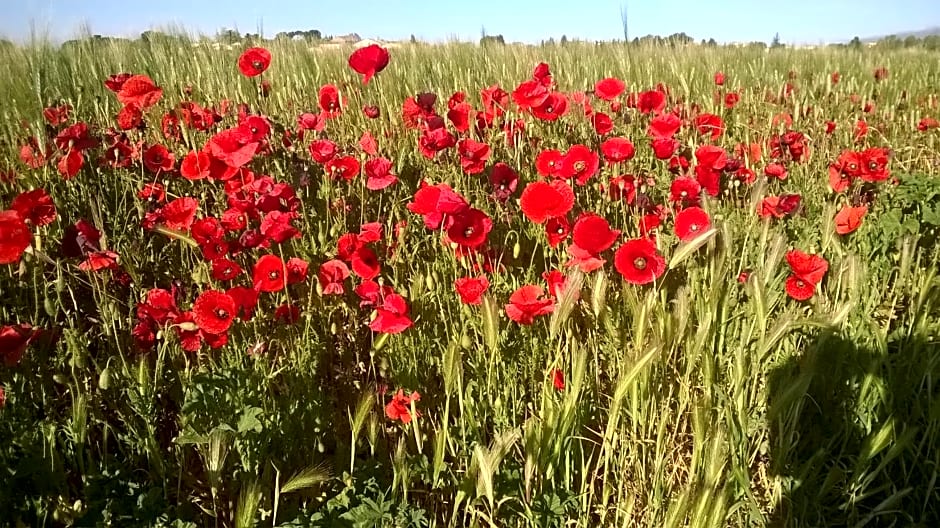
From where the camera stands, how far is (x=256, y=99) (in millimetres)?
3660

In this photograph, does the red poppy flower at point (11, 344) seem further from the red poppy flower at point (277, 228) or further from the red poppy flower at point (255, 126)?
the red poppy flower at point (255, 126)

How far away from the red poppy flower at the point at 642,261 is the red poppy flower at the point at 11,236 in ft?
4.08

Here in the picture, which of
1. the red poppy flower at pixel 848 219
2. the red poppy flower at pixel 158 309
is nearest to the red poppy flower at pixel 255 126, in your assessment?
the red poppy flower at pixel 158 309

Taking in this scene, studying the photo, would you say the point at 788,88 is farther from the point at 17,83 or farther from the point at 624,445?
the point at 17,83

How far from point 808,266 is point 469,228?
2.60 feet

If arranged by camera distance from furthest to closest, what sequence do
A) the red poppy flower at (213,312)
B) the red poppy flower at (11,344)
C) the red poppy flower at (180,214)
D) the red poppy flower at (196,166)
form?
the red poppy flower at (196,166)
the red poppy flower at (180,214)
the red poppy flower at (213,312)
the red poppy flower at (11,344)

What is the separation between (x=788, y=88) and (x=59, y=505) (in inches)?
160

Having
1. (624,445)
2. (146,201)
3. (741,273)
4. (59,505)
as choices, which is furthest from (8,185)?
(741,273)

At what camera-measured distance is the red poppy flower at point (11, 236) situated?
4.11ft

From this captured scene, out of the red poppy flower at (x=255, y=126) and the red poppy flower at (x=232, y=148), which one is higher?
the red poppy flower at (x=255, y=126)

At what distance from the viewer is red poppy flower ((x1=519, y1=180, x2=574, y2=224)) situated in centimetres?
159

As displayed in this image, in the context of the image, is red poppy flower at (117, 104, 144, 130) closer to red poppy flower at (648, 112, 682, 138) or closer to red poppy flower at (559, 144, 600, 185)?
red poppy flower at (559, 144, 600, 185)

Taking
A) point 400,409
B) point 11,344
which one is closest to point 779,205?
point 400,409

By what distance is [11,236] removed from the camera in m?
1.27
